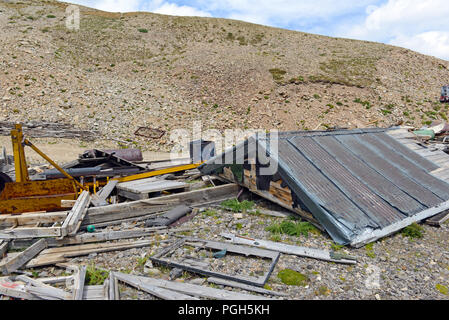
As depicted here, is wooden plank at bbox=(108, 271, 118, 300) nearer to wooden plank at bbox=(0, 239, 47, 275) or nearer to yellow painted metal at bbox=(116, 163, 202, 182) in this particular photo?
wooden plank at bbox=(0, 239, 47, 275)

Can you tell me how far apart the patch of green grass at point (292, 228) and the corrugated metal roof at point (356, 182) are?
40 cm

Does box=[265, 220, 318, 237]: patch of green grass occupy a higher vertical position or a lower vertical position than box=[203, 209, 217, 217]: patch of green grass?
higher

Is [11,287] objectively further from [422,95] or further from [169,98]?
[422,95]

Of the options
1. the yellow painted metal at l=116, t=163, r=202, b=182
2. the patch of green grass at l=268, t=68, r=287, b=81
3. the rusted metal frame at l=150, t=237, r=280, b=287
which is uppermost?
the patch of green grass at l=268, t=68, r=287, b=81

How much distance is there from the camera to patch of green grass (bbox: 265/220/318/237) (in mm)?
6551

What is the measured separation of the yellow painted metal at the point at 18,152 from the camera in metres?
7.35

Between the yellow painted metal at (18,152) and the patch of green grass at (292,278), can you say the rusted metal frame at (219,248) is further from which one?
the yellow painted metal at (18,152)

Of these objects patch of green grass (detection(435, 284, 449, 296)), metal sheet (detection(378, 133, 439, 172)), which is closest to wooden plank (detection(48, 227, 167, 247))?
patch of green grass (detection(435, 284, 449, 296))

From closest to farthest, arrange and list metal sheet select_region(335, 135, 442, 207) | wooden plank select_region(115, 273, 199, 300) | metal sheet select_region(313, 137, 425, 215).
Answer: wooden plank select_region(115, 273, 199, 300), metal sheet select_region(313, 137, 425, 215), metal sheet select_region(335, 135, 442, 207)

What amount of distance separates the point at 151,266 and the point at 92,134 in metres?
19.6

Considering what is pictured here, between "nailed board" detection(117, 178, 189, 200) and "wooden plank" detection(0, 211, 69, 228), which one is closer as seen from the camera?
"wooden plank" detection(0, 211, 69, 228)

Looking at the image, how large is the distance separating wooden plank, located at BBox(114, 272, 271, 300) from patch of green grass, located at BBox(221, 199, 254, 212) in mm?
3449

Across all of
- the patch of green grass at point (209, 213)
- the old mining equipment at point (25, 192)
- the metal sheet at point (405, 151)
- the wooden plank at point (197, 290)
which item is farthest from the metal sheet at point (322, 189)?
the old mining equipment at point (25, 192)
